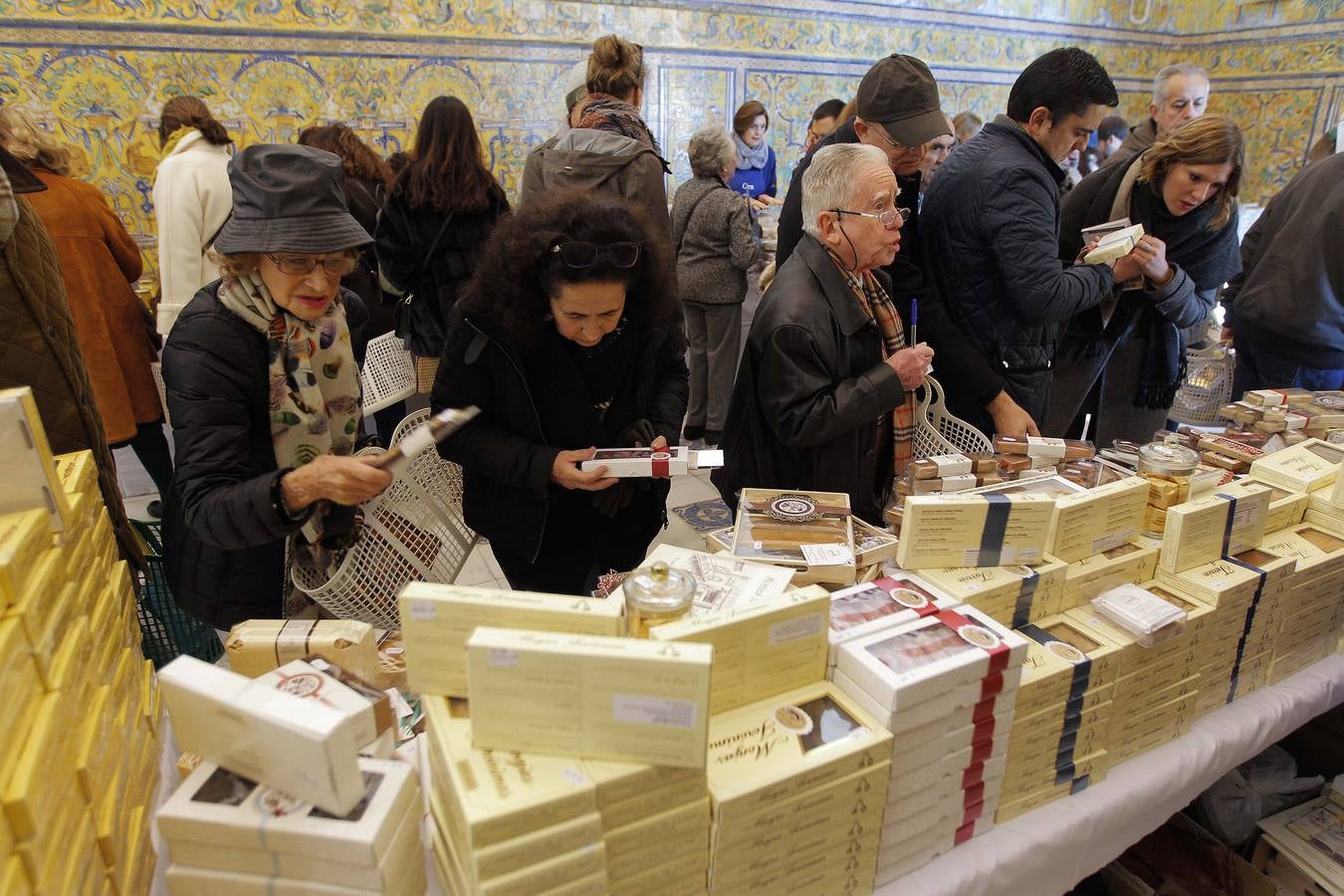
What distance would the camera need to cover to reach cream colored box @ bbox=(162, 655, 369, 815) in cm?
98

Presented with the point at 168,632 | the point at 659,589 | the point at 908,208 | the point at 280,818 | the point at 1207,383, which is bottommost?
the point at 168,632

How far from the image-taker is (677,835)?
3.51 ft

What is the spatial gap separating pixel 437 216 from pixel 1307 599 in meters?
3.30

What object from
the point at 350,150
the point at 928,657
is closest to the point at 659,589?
the point at 928,657

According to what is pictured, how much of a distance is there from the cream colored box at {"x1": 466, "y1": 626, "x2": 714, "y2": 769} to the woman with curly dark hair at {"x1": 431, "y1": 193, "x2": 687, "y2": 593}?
0.99m

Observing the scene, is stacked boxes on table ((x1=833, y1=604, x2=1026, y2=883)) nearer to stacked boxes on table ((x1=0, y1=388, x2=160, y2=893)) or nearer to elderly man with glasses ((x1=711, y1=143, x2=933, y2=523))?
elderly man with glasses ((x1=711, y1=143, x2=933, y2=523))

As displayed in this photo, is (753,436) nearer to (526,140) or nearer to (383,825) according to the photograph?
(383,825)

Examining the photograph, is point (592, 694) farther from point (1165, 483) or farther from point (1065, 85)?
point (1065, 85)

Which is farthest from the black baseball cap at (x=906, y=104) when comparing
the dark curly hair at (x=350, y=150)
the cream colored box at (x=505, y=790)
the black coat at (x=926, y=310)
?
the dark curly hair at (x=350, y=150)

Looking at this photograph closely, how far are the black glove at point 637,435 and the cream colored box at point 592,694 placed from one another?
1.19 metres

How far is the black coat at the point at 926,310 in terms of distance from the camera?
2748 millimetres

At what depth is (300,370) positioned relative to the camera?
1.81 metres

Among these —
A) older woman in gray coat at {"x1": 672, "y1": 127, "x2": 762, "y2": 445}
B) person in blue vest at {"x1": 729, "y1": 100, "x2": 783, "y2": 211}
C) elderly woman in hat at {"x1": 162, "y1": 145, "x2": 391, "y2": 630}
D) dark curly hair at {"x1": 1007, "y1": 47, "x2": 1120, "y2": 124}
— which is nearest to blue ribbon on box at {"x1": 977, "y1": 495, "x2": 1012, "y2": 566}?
elderly woman in hat at {"x1": 162, "y1": 145, "x2": 391, "y2": 630}

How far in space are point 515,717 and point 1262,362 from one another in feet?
12.8
